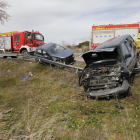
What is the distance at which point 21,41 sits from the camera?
13.1m

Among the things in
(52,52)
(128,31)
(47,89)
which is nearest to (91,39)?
(128,31)

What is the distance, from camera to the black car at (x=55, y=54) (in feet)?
30.6

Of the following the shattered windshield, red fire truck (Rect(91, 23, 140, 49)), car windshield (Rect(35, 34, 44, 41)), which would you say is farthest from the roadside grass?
red fire truck (Rect(91, 23, 140, 49))

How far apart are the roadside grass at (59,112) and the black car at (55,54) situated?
958 millimetres

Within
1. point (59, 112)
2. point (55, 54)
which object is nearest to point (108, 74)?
point (59, 112)

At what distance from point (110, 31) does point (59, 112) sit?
10643mm

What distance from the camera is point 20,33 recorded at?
13.0 meters

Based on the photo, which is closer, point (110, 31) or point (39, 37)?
point (110, 31)

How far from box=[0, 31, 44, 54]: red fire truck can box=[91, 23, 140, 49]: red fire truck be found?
208 inches

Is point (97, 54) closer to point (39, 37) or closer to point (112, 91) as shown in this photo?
point (112, 91)

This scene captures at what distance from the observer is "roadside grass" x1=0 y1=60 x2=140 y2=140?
2961 millimetres

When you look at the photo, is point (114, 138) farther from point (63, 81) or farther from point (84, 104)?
point (63, 81)

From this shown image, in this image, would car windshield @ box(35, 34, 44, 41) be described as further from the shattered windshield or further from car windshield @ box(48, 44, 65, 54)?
the shattered windshield

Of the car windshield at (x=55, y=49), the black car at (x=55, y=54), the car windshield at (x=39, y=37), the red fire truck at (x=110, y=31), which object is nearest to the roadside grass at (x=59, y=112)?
the black car at (x=55, y=54)
